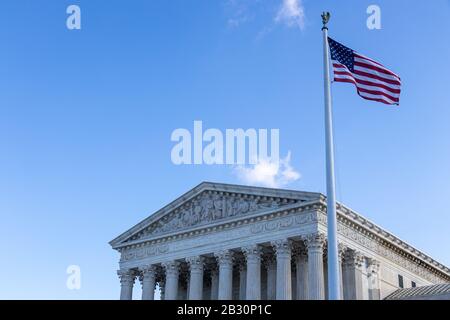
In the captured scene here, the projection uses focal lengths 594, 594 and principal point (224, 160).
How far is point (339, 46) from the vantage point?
88.4ft

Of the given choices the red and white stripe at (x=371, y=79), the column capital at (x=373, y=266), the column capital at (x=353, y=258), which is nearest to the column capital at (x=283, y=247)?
the column capital at (x=353, y=258)

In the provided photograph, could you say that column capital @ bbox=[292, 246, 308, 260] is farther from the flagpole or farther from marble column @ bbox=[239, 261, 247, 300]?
the flagpole

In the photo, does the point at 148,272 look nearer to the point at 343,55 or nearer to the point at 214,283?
the point at 214,283

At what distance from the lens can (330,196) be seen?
23.5 meters

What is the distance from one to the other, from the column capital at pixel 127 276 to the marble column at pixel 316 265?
2109 cm

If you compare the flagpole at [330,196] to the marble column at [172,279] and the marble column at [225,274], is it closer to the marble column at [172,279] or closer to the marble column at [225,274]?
the marble column at [225,274]

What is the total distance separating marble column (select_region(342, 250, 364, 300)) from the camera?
167ft

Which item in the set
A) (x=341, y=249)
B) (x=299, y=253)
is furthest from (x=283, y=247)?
(x=341, y=249)

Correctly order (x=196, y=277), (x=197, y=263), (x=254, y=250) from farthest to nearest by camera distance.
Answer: (x=197, y=263)
(x=196, y=277)
(x=254, y=250)

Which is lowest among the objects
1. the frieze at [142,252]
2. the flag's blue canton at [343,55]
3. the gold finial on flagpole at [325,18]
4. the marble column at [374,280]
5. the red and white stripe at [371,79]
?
the marble column at [374,280]

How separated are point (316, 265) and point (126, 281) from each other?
22946mm

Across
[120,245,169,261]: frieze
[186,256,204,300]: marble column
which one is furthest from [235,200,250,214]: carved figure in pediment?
[120,245,169,261]: frieze

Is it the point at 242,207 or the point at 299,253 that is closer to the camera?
the point at 299,253

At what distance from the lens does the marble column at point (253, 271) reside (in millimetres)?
49688
